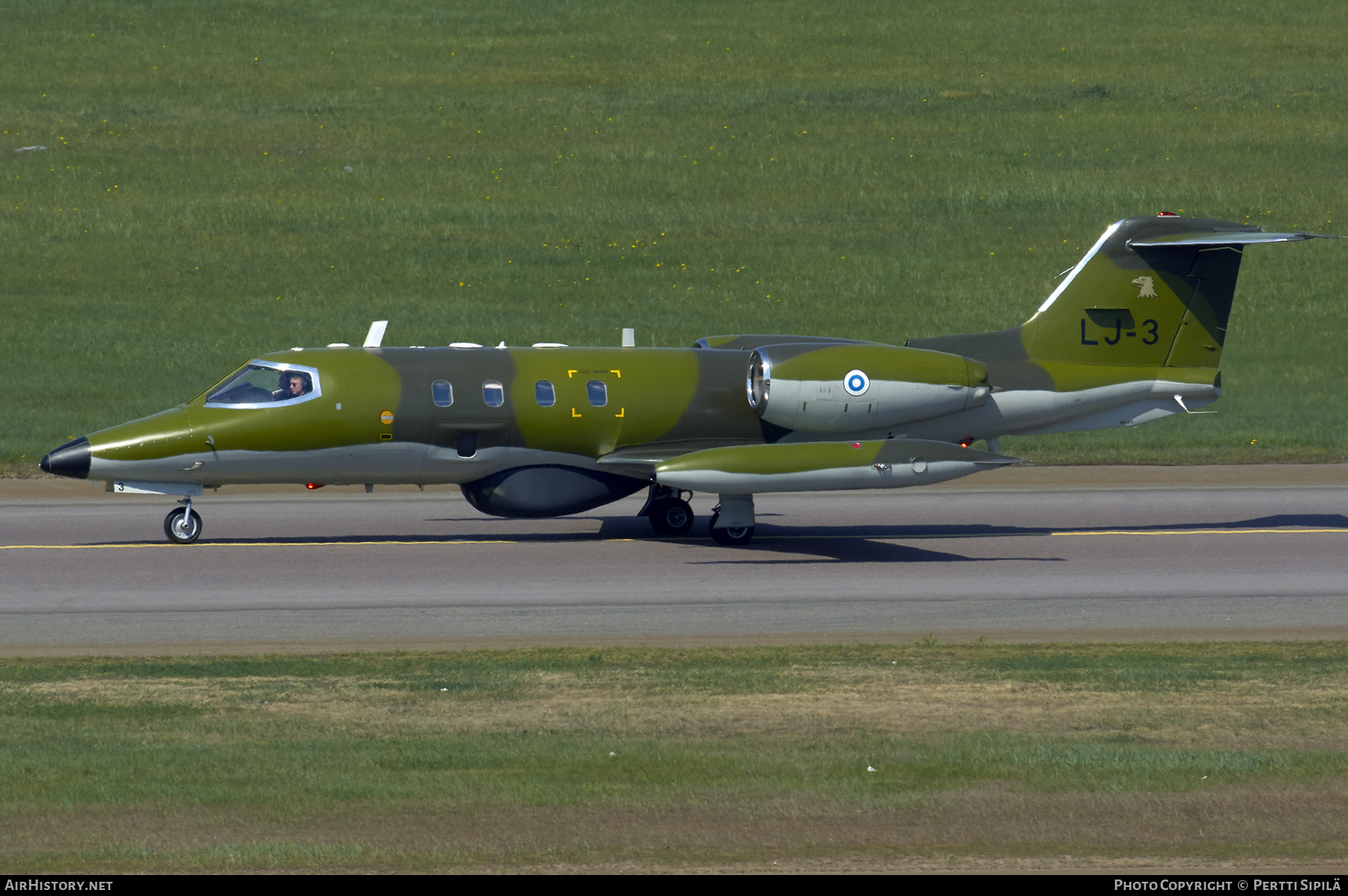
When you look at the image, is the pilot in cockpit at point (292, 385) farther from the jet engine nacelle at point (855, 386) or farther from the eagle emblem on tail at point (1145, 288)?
the eagle emblem on tail at point (1145, 288)

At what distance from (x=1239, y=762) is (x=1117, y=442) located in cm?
2263

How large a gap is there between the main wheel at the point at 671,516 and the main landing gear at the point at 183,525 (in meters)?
6.85

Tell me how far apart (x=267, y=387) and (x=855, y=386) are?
856cm

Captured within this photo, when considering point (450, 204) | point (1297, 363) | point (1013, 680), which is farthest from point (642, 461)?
point (450, 204)

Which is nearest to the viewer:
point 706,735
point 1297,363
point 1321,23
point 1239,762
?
point 1239,762

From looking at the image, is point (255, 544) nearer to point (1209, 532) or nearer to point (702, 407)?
point (702, 407)

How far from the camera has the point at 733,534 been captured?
23.9 meters

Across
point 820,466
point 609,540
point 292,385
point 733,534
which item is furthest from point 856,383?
point 292,385

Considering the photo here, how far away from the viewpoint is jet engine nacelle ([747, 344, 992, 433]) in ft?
77.6

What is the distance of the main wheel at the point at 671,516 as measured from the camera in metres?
24.8

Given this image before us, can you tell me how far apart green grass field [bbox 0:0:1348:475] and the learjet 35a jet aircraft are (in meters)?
7.82

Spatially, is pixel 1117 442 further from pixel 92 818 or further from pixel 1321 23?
pixel 1321 23

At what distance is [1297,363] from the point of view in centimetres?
3925

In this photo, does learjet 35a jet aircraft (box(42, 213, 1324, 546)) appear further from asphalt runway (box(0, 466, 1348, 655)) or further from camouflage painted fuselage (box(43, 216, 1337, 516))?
asphalt runway (box(0, 466, 1348, 655))
